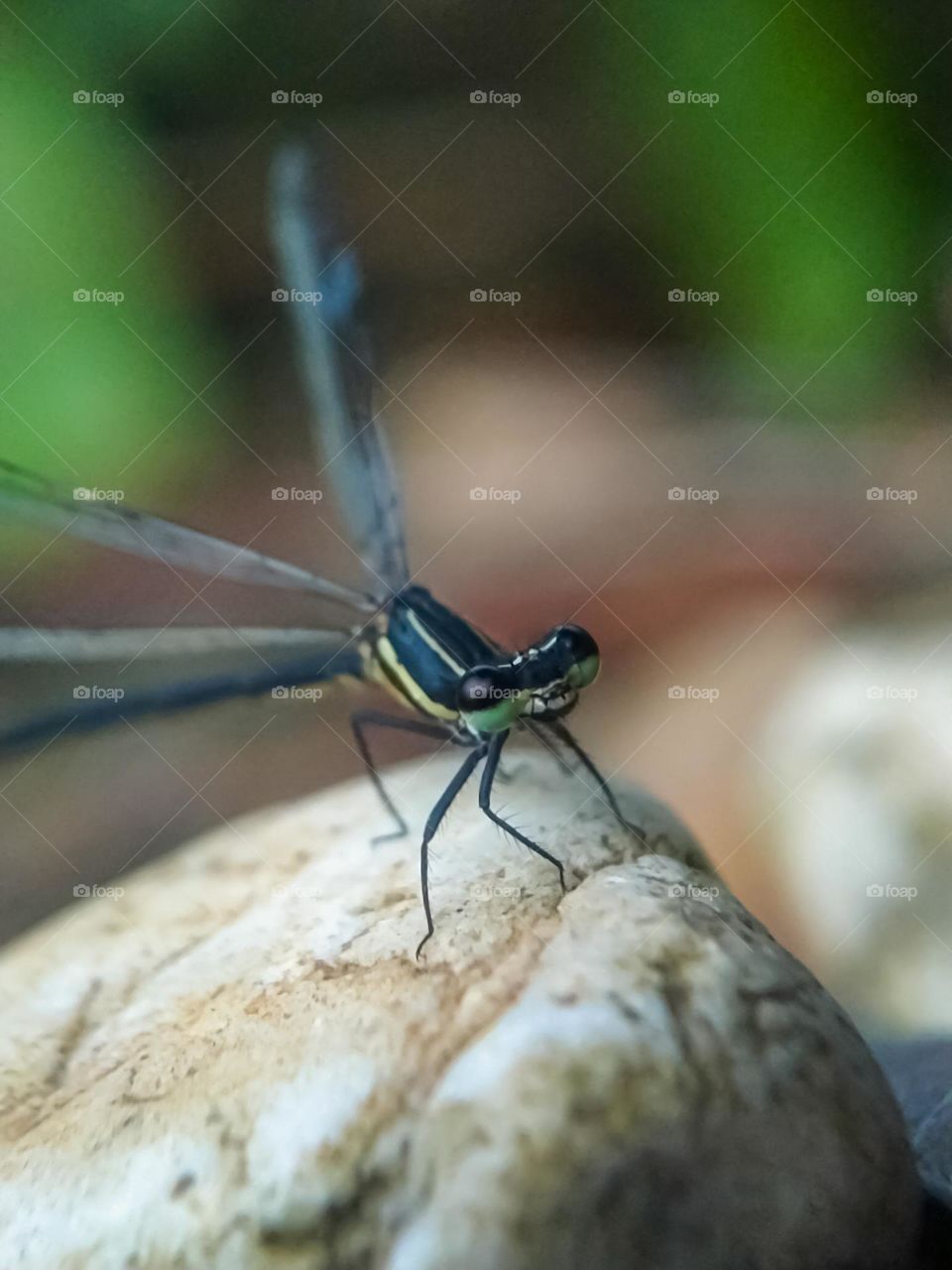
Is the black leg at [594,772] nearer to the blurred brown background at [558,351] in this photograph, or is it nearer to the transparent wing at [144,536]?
the blurred brown background at [558,351]

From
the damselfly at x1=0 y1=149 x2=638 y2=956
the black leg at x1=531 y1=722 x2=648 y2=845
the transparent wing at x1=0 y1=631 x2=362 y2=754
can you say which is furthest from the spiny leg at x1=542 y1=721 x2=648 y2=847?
the transparent wing at x1=0 y1=631 x2=362 y2=754

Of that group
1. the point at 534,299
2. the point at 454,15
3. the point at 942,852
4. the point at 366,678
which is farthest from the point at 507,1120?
the point at 454,15

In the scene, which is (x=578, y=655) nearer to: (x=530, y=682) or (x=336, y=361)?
(x=530, y=682)

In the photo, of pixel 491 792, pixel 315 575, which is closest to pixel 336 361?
pixel 315 575

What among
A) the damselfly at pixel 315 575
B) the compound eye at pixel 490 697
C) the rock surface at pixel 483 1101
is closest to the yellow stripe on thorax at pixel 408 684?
the damselfly at pixel 315 575

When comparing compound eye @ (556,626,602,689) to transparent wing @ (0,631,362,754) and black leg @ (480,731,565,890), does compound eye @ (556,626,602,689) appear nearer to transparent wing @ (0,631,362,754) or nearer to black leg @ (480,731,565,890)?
black leg @ (480,731,565,890)
